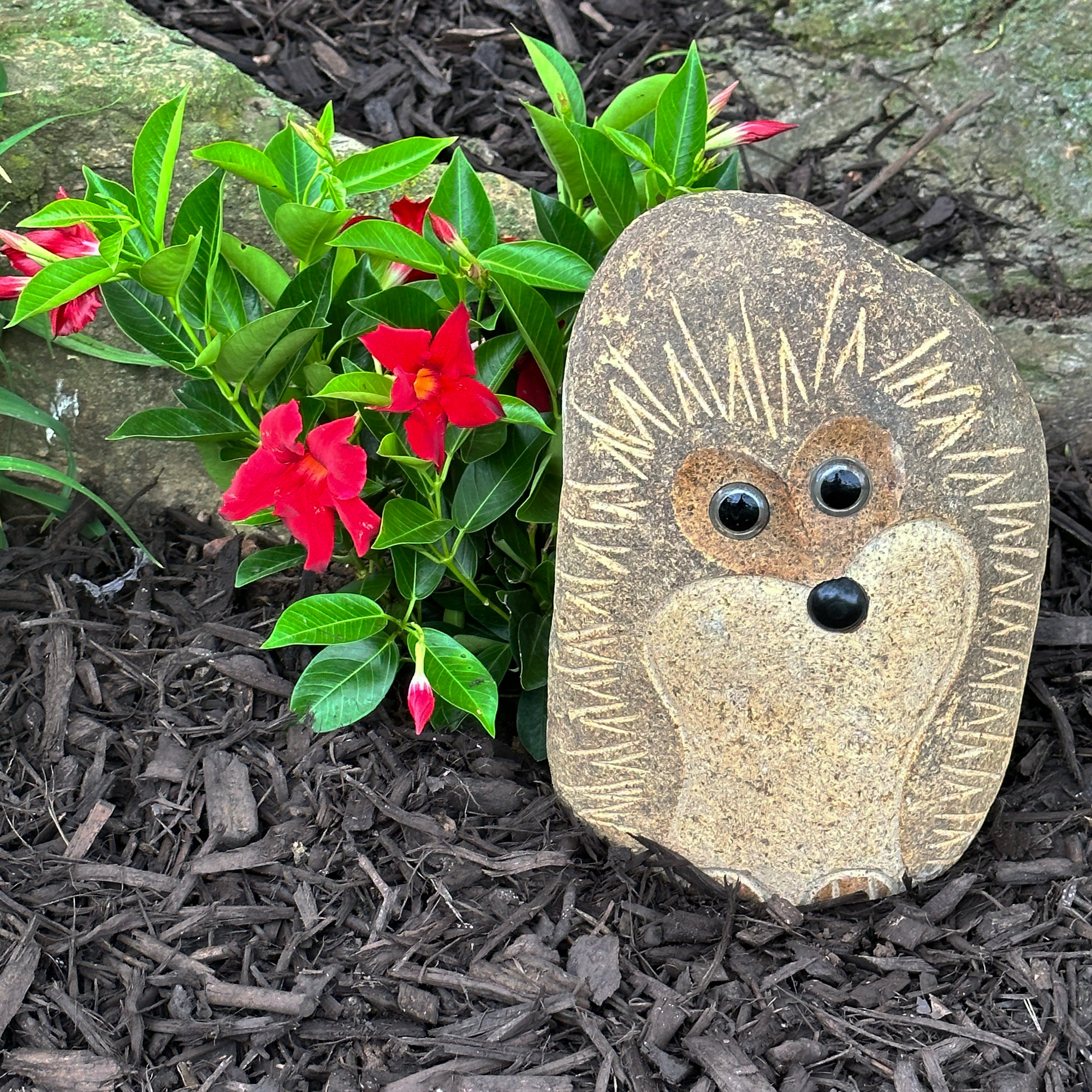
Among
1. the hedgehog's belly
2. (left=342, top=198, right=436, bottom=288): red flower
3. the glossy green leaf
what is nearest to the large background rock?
the glossy green leaf

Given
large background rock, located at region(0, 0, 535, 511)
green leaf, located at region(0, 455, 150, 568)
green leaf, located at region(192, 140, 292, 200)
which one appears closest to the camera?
green leaf, located at region(192, 140, 292, 200)

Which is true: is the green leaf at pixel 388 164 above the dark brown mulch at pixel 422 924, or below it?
above

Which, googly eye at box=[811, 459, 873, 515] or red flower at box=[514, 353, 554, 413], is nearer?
googly eye at box=[811, 459, 873, 515]

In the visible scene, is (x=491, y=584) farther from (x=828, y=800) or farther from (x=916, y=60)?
(x=916, y=60)

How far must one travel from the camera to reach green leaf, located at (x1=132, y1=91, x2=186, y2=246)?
6.14 ft

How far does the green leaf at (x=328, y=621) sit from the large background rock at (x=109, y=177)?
2.98 feet

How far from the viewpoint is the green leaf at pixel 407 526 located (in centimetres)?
186

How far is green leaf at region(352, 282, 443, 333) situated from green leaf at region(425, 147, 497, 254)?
175mm

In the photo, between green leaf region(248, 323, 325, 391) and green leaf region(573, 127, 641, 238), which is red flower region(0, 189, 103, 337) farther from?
Answer: green leaf region(573, 127, 641, 238)

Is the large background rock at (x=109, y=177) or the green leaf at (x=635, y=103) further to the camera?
the large background rock at (x=109, y=177)

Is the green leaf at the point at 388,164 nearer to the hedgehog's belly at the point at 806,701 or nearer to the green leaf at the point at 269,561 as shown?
the green leaf at the point at 269,561

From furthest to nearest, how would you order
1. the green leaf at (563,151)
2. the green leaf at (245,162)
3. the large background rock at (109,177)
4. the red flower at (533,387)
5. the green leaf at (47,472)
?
1. the large background rock at (109,177)
2. the green leaf at (47,472)
3. the red flower at (533,387)
4. the green leaf at (563,151)
5. the green leaf at (245,162)

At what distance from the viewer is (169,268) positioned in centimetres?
177

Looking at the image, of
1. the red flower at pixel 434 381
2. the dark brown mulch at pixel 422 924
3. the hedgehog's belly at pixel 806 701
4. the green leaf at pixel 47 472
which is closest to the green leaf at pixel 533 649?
the dark brown mulch at pixel 422 924
